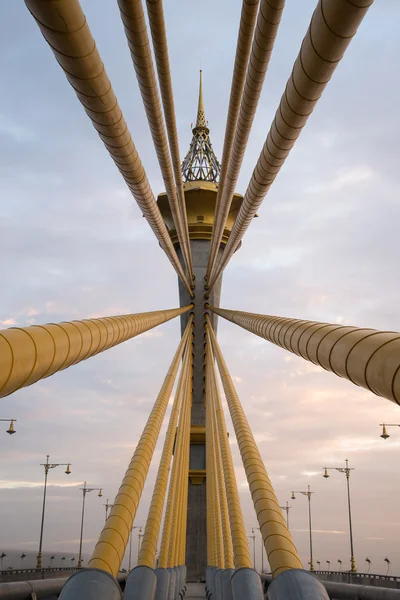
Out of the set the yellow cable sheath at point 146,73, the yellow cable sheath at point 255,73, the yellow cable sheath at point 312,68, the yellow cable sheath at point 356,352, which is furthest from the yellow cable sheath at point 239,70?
the yellow cable sheath at point 356,352

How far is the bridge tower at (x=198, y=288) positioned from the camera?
27141 millimetres

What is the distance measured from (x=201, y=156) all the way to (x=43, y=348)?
92.2 ft

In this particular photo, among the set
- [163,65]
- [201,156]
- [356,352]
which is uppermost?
[201,156]

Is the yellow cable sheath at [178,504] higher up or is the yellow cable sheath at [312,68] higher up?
the yellow cable sheath at [312,68]

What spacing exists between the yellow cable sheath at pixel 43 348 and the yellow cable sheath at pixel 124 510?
9.35 feet

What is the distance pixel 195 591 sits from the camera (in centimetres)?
2253

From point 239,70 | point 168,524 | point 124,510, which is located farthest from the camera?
point 168,524

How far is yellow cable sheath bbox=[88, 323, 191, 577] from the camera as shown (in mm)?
7891

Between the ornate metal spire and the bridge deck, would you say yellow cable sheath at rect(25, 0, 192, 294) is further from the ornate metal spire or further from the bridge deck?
the ornate metal spire

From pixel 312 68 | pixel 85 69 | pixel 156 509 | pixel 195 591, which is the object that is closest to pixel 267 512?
pixel 156 509

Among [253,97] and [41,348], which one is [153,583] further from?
[253,97]

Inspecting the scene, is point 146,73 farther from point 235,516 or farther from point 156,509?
point 235,516

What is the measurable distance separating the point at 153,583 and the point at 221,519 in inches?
301

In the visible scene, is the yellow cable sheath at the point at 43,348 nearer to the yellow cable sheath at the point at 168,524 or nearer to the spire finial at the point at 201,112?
the yellow cable sheath at the point at 168,524
